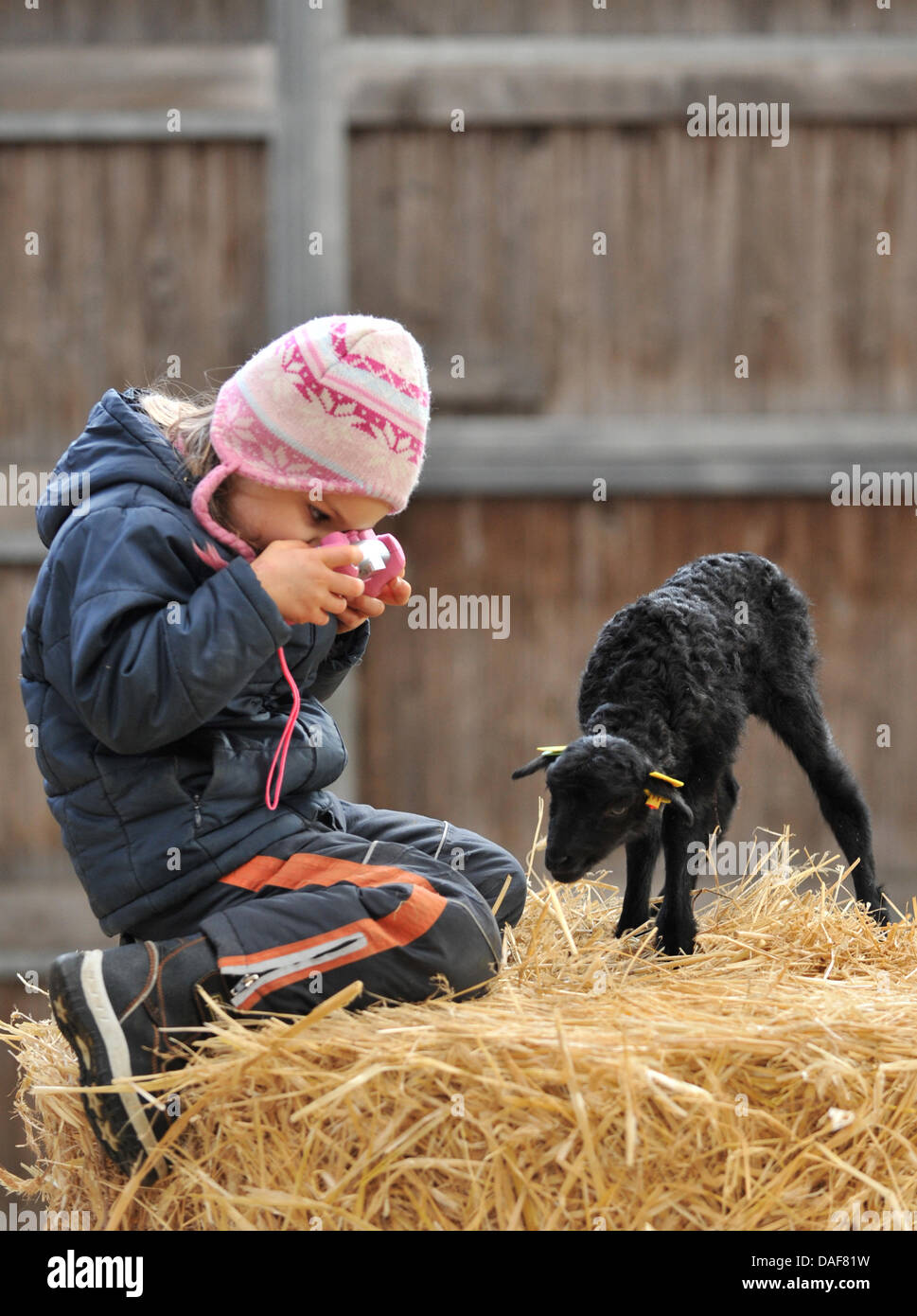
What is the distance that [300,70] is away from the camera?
11.4ft

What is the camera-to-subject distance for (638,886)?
205 centimetres

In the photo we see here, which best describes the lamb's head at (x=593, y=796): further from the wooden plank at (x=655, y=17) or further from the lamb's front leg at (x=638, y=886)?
the wooden plank at (x=655, y=17)

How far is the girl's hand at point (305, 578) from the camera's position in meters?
1.52

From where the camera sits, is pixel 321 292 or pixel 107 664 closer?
pixel 107 664

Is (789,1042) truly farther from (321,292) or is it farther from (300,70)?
(300,70)

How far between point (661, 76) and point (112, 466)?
2.51 metres

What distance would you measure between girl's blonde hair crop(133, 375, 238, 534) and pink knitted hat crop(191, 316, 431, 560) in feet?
0.12

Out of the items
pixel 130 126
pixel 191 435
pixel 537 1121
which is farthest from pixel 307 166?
pixel 537 1121

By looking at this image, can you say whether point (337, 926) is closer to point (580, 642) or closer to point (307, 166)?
point (580, 642)

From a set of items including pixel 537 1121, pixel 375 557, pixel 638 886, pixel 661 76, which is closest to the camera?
pixel 537 1121

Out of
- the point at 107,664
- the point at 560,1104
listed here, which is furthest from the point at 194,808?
the point at 560,1104

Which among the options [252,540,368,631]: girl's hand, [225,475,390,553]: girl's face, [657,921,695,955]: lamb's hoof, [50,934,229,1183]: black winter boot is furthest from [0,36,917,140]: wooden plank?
[50,934,229,1183]: black winter boot

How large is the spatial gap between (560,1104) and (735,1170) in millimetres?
213

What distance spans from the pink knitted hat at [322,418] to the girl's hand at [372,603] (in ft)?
0.65
